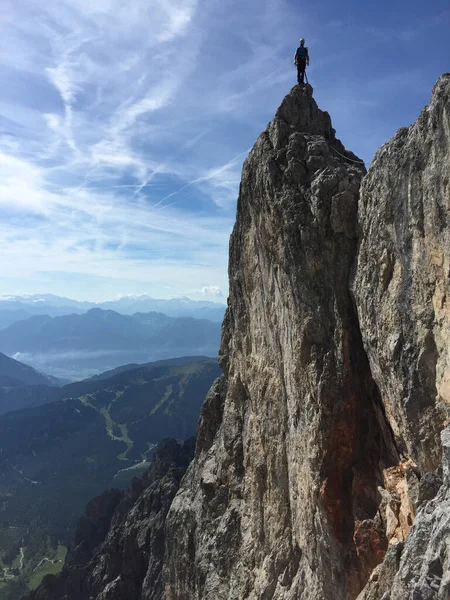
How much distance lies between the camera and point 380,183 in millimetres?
18594

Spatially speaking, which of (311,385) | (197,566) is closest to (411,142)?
(311,385)

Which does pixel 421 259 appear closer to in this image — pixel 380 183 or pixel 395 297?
pixel 395 297

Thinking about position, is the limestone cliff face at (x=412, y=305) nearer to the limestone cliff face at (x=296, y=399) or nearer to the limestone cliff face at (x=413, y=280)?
the limestone cliff face at (x=413, y=280)

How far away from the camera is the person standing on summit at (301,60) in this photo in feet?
97.4

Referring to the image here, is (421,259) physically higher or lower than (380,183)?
lower

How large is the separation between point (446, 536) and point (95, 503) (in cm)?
12056

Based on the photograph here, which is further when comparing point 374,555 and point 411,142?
point 374,555

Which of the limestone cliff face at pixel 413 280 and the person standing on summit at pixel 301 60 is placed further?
the person standing on summit at pixel 301 60

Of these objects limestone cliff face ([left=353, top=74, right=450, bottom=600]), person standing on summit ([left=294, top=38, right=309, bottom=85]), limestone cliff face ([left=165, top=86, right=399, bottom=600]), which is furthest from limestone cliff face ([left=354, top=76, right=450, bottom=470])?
person standing on summit ([left=294, top=38, right=309, bottom=85])

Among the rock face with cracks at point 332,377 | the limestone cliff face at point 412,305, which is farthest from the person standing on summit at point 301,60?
the limestone cliff face at point 412,305

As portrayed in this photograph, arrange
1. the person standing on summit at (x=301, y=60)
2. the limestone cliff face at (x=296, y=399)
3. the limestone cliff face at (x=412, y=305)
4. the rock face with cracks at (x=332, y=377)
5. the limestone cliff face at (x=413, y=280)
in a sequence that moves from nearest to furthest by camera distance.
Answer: the limestone cliff face at (x=412, y=305), the limestone cliff face at (x=413, y=280), the rock face with cracks at (x=332, y=377), the limestone cliff face at (x=296, y=399), the person standing on summit at (x=301, y=60)

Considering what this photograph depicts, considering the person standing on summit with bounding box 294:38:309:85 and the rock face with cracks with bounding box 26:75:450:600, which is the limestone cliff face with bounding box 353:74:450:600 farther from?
the person standing on summit with bounding box 294:38:309:85

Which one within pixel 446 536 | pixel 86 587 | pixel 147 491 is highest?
pixel 446 536

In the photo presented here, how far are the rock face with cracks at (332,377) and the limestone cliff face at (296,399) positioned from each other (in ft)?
0.30
